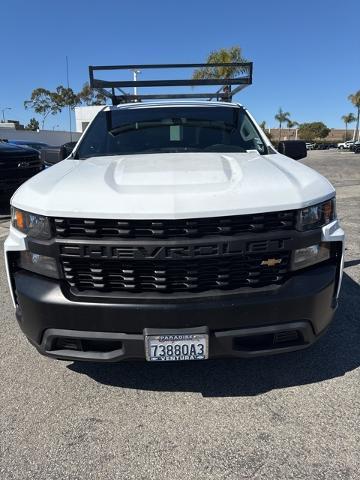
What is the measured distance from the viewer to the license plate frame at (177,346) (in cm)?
242

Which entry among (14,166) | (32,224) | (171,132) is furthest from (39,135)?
(32,224)

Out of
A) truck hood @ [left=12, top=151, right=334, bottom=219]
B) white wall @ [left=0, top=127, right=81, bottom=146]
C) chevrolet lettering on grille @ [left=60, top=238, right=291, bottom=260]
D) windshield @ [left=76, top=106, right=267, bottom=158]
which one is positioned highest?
windshield @ [left=76, top=106, right=267, bottom=158]

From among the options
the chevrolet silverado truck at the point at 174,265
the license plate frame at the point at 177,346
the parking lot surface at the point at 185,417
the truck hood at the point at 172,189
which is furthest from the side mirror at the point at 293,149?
the license plate frame at the point at 177,346

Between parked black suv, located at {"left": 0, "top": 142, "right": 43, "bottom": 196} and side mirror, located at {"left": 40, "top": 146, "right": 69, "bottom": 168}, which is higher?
side mirror, located at {"left": 40, "top": 146, "right": 69, "bottom": 168}

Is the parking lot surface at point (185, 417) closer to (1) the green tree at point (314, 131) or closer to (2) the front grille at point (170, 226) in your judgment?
(2) the front grille at point (170, 226)

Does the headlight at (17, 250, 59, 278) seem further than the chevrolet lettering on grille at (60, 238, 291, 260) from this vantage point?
Yes

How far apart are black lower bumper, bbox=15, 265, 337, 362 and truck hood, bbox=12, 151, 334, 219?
18.0 inches

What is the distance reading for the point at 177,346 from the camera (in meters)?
2.46

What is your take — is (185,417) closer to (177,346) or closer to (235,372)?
(177,346)

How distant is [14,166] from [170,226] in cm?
713

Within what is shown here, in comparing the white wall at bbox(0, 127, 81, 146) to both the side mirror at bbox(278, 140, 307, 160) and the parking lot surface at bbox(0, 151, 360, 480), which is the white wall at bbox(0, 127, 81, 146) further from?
the parking lot surface at bbox(0, 151, 360, 480)

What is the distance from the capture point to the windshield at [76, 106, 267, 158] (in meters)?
3.79

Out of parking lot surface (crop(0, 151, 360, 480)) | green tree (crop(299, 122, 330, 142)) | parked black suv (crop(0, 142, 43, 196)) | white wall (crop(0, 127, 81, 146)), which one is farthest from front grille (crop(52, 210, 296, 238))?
green tree (crop(299, 122, 330, 142))

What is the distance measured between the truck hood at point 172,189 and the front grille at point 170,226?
0.13ft
